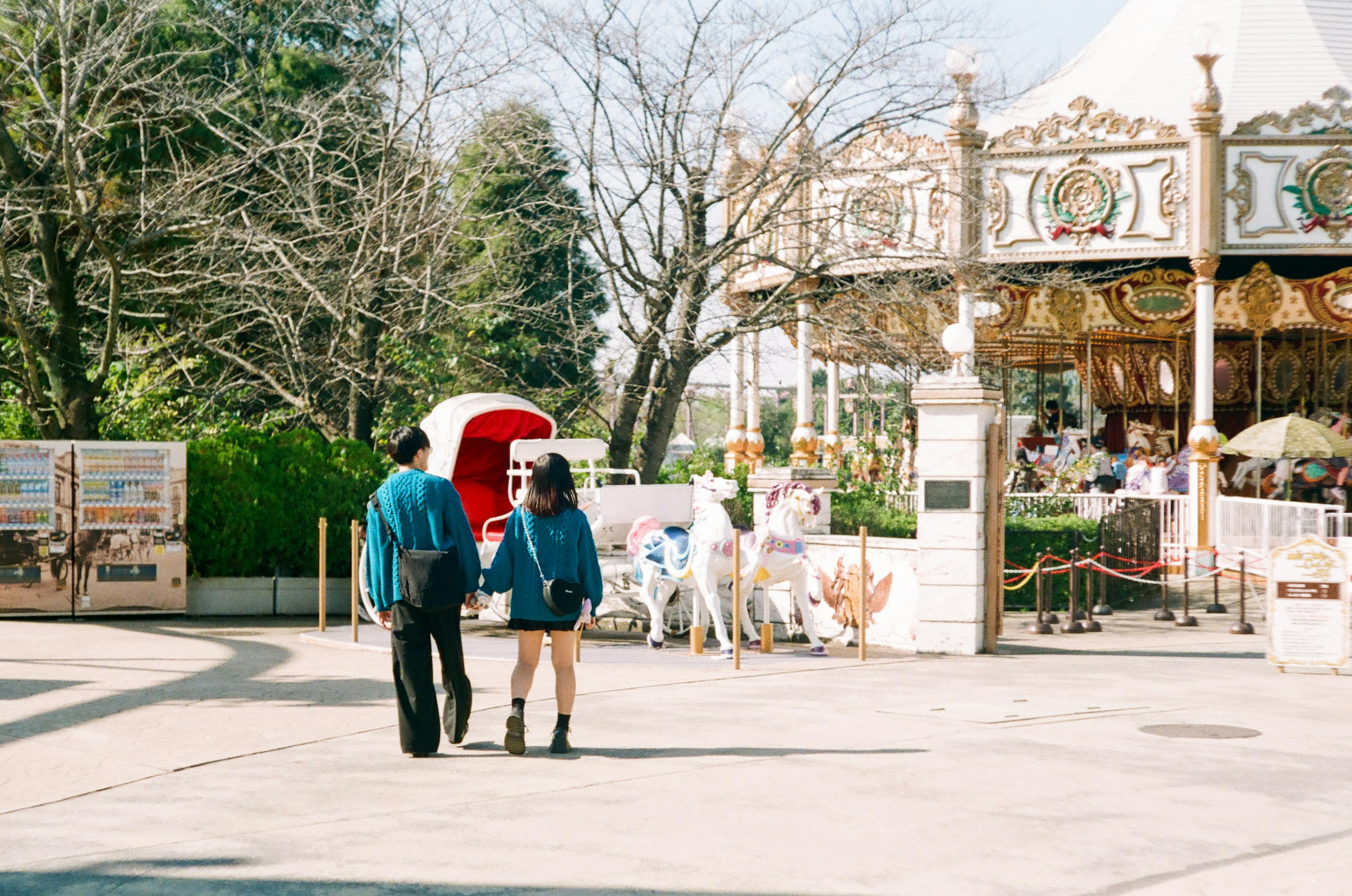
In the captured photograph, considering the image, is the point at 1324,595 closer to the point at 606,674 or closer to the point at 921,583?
the point at 921,583

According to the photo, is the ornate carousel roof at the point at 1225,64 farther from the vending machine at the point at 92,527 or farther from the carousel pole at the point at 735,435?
the vending machine at the point at 92,527

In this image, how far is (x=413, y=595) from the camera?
7742 mm

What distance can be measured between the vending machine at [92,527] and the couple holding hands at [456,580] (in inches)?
358

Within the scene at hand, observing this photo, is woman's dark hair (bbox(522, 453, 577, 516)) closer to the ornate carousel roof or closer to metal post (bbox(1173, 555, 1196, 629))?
metal post (bbox(1173, 555, 1196, 629))

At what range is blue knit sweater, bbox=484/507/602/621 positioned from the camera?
7.99 meters

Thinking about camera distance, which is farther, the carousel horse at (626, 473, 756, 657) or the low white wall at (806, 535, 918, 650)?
the low white wall at (806, 535, 918, 650)

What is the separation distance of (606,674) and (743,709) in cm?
214

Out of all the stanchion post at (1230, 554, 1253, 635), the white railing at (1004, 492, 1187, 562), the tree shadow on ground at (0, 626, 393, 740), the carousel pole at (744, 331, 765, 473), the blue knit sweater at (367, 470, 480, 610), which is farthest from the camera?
the carousel pole at (744, 331, 765, 473)

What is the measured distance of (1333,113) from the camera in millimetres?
→ 22000

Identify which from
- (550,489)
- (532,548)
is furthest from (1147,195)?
(532,548)

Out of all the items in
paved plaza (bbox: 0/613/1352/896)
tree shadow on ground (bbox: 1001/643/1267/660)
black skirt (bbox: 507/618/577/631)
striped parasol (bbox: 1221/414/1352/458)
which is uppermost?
striped parasol (bbox: 1221/414/1352/458)

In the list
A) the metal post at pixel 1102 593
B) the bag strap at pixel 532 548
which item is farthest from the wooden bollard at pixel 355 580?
the metal post at pixel 1102 593

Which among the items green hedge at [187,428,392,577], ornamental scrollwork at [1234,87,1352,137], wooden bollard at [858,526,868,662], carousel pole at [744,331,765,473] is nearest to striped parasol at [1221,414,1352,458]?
ornamental scrollwork at [1234,87,1352,137]

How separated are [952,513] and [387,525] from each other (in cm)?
685
